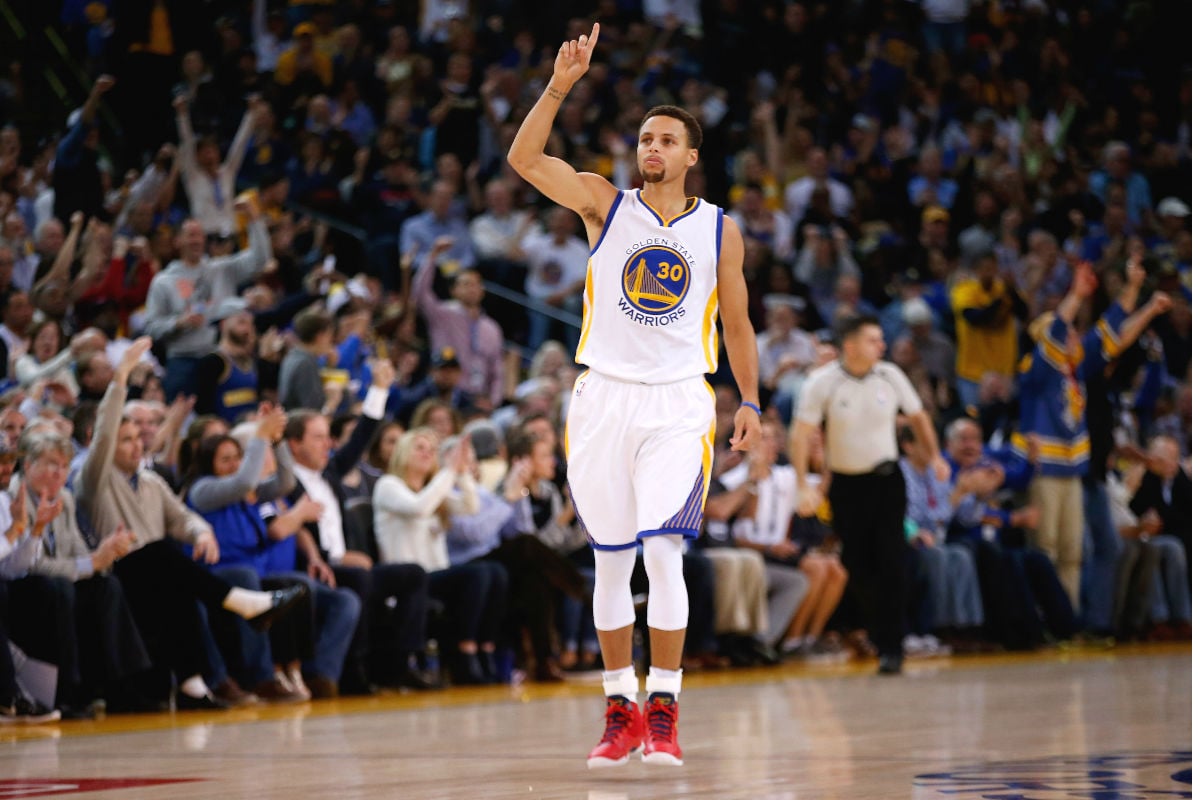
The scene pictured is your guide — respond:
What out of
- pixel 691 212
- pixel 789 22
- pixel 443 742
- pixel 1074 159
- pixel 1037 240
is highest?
pixel 789 22

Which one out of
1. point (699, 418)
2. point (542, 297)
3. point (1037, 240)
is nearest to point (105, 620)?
point (699, 418)

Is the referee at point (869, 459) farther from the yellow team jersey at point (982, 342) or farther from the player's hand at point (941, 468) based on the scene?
the yellow team jersey at point (982, 342)

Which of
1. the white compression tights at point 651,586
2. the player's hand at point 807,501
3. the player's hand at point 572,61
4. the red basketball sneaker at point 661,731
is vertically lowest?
the red basketball sneaker at point 661,731

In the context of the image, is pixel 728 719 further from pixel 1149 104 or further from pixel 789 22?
pixel 1149 104

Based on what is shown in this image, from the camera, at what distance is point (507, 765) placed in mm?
6023

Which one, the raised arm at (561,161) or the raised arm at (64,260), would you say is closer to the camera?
the raised arm at (561,161)

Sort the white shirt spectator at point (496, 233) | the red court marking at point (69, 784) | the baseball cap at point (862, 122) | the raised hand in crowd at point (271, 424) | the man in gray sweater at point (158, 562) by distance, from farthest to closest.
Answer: the baseball cap at point (862, 122) → the white shirt spectator at point (496, 233) → the raised hand in crowd at point (271, 424) → the man in gray sweater at point (158, 562) → the red court marking at point (69, 784)

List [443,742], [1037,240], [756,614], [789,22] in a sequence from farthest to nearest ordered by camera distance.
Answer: [789,22] → [1037,240] → [756,614] → [443,742]

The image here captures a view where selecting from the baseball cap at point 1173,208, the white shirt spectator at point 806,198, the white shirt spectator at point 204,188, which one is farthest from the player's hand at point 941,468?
the baseball cap at point 1173,208

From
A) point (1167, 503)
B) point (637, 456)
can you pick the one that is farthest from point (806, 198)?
point (637, 456)

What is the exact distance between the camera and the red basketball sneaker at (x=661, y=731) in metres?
5.48

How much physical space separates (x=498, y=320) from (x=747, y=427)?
9.24 meters

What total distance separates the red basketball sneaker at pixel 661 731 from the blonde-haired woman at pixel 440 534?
438 cm

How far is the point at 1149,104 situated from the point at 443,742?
52.5ft
